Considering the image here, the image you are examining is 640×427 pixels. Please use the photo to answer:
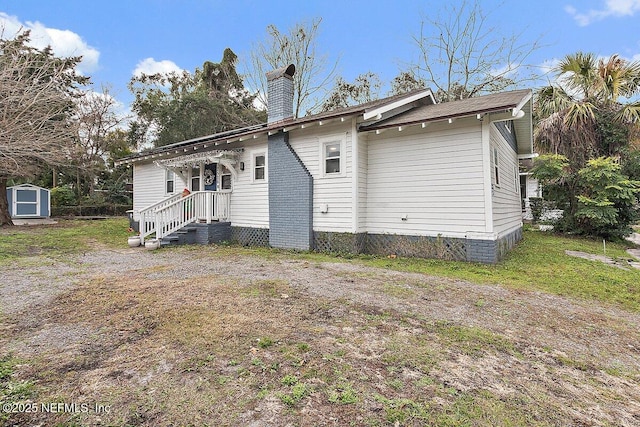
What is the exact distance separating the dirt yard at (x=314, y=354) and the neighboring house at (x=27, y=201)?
19760 millimetres

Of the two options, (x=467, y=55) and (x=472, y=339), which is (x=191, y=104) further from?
(x=472, y=339)

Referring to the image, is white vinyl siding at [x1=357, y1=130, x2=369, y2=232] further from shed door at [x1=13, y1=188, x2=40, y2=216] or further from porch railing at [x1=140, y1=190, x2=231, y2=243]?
shed door at [x1=13, y1=188, x2=40, y2=216]

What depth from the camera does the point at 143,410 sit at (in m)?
2.10

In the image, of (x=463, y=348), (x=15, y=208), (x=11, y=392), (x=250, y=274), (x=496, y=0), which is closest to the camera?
(x=11, y=392)

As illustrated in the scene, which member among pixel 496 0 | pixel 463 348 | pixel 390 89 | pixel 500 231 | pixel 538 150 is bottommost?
pixel 463 348

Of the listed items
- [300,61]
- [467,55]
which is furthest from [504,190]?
[300,61]

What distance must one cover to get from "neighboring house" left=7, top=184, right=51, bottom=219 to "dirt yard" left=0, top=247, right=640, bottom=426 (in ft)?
64.8

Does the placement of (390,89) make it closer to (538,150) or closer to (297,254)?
(538,150)

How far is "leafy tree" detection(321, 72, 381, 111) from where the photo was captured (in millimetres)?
22422

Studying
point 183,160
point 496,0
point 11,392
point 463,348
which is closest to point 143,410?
point 11,392

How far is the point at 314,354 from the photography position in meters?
2.89

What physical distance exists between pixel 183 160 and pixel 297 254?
5.59 metres

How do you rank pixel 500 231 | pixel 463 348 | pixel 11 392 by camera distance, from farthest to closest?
pixel 500 231 → pixel 463 348 → pixel 11 392

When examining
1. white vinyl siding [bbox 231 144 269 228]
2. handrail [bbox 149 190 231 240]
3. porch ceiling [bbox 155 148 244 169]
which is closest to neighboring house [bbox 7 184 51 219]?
porch ceiling [bbox 155 148 244 169]
